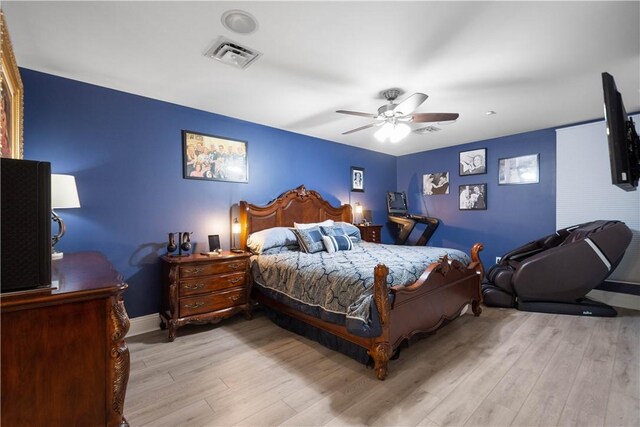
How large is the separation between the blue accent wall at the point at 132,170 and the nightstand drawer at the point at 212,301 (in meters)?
0.55

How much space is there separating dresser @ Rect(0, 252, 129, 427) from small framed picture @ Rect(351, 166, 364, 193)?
451 cm

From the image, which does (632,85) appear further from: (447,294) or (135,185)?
(135,185)

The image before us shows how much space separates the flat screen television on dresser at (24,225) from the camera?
1000 millimetres

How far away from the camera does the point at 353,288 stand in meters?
2.30

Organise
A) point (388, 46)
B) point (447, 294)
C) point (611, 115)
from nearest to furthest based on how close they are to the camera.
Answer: point (611, 115), point (388, 46), point (447, 294)

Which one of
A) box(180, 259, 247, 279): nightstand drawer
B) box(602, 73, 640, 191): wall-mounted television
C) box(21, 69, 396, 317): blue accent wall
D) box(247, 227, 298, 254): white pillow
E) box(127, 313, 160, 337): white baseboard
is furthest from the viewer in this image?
box(247, 227, 298, 254): white pillow

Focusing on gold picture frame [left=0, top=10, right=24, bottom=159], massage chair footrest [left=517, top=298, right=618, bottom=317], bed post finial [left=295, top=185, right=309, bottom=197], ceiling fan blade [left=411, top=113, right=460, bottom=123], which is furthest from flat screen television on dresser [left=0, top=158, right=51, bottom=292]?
massage chair footrest [left=517, top=298, right=618, bottom=317]

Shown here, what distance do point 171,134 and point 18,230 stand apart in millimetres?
2566

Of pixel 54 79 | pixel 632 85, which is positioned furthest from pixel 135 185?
pixel 632 85

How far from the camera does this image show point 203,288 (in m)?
3.01

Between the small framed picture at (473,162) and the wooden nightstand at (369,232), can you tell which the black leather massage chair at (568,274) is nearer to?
the small framed picture at (473,162)

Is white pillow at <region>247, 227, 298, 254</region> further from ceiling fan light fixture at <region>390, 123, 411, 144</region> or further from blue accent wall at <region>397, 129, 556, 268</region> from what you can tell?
blue accent wall at <region>397, 129, 556, 268</region>

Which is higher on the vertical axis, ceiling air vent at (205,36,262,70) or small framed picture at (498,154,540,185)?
ceiling air vent at (205,36,262,70)

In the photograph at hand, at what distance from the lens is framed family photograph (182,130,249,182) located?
11.2 feet
